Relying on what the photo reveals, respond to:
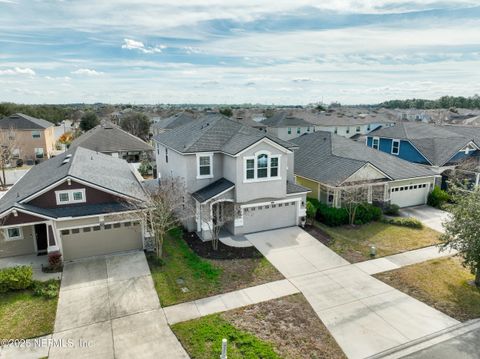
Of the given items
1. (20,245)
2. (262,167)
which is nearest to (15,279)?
(20,245)

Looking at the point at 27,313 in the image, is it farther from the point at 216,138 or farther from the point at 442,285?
the point at 442,285

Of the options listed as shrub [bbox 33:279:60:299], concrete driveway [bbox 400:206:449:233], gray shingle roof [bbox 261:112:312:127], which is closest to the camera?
shrub [bbox 33:279:60:299]

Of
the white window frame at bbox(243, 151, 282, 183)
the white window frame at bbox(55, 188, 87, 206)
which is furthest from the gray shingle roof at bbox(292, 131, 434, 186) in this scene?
the white window frame at bbox(55, 188, 87, 206)

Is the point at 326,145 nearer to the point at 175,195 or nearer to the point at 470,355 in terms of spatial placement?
the point at 175,195

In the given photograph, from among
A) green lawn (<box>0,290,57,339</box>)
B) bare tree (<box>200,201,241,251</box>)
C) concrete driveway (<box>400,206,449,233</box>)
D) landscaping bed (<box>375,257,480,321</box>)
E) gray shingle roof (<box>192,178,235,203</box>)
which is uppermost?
gray shingle roof (<box>192,178,235,203</box>)

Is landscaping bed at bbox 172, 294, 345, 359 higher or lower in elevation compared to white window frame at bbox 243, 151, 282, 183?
lower

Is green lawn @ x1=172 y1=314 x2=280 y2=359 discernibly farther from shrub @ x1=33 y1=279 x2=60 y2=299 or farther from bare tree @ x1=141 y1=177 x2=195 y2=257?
bare tree @ x1=141 y1=177 x2=195 y2=257

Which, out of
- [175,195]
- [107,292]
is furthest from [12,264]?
[175,195]
